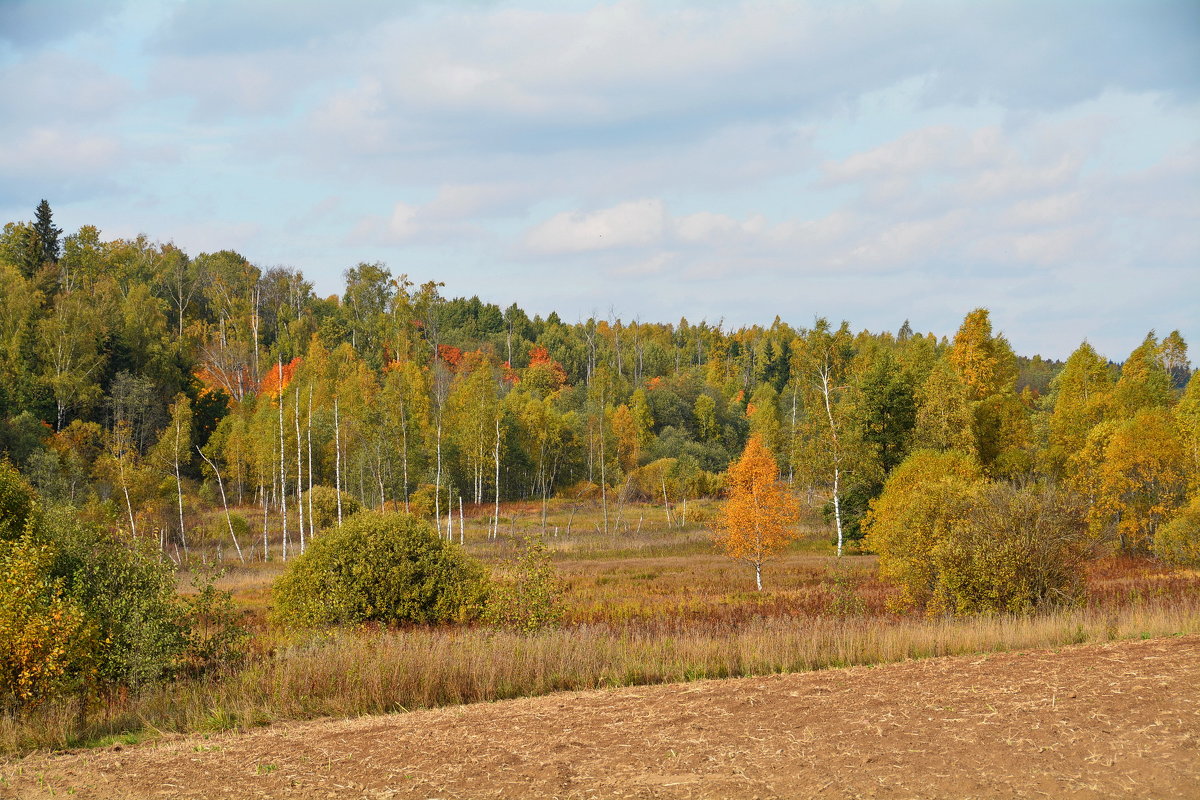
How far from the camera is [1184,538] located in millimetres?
32969

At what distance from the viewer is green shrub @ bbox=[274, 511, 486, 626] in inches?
783

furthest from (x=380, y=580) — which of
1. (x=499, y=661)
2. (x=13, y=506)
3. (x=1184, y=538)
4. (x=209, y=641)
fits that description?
(x=1184, y=538)

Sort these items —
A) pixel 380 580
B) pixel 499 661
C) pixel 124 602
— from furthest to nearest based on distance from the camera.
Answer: pixel 380 580 < pixel 124 602 < pixel 499 661

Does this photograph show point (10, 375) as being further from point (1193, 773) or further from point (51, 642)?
point (1193, 773)

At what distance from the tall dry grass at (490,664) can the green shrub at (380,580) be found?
144 inches

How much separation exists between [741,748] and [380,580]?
40.7ft

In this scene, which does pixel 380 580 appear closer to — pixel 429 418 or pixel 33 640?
pixel 33 640

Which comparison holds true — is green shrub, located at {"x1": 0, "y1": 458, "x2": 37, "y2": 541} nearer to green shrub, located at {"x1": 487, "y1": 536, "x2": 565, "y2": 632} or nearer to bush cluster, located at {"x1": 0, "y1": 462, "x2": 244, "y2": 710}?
bush cluster, located at {"x1": 0, "y1": 462, "x2": 244, "y2": 710}

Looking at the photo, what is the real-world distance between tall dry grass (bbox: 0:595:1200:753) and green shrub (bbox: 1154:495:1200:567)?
63.5 ft

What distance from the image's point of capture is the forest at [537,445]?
22297 mm

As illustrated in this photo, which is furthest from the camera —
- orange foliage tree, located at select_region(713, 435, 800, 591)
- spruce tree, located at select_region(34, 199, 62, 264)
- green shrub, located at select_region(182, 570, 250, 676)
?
spruce tree, located at select_region(34, 199, 62, 264)

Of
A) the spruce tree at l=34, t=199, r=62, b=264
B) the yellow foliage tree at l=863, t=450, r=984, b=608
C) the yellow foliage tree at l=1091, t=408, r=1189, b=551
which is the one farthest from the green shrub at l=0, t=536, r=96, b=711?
the spruce tree at l=34, t=199, r=62, b=264

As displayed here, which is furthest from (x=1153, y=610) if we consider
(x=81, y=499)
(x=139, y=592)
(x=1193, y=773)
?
(x=81, y=499)

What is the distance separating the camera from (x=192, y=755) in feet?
33.7
